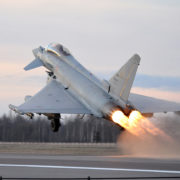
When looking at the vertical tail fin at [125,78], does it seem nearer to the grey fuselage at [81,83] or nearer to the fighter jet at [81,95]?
the fighter jet at [81,95]

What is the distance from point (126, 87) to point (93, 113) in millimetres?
2915

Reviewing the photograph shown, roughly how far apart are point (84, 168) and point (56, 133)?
73.4 metres

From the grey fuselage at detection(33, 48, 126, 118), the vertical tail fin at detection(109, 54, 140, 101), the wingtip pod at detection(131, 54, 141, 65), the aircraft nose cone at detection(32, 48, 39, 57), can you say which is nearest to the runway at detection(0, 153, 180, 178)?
the grey fuselage at detection(33, 48, 126, 118)

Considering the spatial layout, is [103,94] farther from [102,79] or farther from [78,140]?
[78,140]

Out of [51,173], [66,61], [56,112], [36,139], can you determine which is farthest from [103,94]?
[36,139]

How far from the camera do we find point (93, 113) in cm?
3409

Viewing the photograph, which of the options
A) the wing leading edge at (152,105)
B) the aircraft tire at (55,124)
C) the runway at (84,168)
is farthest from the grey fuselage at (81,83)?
the runway at (84,168)

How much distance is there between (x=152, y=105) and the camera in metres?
35.1

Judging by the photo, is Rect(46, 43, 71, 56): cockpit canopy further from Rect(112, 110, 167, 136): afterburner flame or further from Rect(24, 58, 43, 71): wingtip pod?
Rect(112, 110, 167, 136): afterburner flame

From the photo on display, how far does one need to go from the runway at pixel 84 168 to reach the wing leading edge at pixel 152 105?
181 inches

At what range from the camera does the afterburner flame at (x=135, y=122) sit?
106 ft

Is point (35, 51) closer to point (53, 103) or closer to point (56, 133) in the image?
point (53, 103)

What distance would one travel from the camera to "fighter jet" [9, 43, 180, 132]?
3294 cm

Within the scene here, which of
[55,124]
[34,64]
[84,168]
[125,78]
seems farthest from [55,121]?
[84,168]
